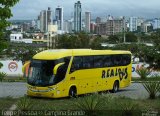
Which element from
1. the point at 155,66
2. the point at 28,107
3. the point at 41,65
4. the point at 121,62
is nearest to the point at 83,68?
the point at 41,65

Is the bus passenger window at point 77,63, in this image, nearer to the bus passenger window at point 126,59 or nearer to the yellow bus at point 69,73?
the yellow bus at point 69,73

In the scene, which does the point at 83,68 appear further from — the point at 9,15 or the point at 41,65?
the point at 9,15

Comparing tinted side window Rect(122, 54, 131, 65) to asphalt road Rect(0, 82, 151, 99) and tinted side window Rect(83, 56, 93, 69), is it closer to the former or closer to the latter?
asphalt road Rect(0, 82, 151, 99)

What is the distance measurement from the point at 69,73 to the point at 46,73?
Answer: 132 centimetres

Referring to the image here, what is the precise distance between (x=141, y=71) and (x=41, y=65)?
66.4 ft

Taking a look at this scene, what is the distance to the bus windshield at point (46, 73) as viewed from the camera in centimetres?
2455

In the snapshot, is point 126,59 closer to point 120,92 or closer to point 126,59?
point 126,59

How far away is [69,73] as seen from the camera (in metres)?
25.1

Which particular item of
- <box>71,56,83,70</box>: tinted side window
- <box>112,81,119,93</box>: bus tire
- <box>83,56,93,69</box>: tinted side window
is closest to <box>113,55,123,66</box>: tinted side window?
<box>112,81,119,93</box>: bus tire

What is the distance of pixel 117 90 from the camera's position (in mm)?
31078

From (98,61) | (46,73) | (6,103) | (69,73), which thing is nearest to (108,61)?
(98,61)

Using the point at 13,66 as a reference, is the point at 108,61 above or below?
above

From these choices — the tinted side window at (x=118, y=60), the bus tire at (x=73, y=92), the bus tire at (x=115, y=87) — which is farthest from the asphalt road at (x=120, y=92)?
the bus tire at (x=73, y=92)

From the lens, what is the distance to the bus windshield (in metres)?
24.5
